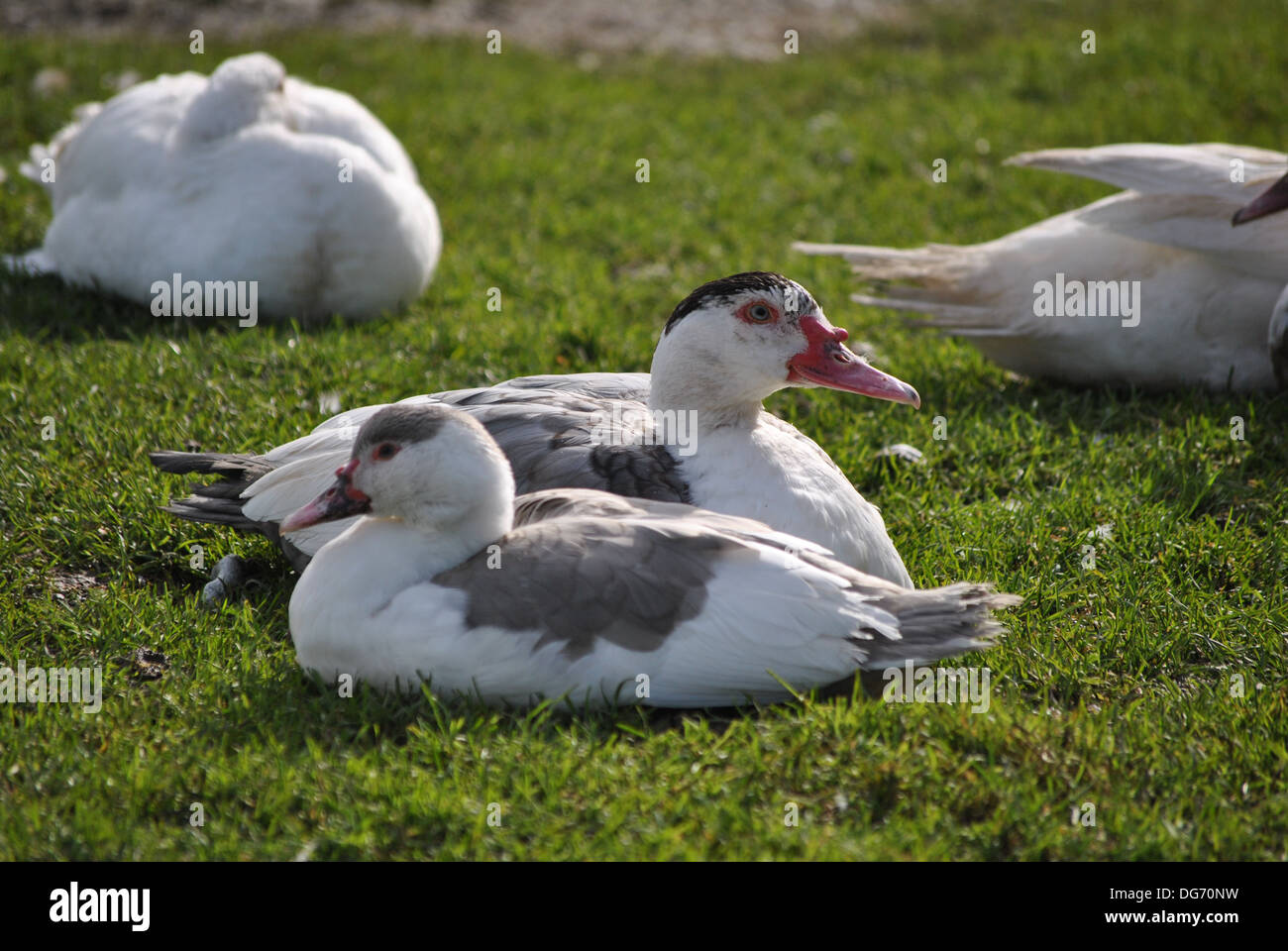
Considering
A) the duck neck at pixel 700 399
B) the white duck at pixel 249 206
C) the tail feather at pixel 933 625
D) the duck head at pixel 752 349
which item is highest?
the white duck at pixel 249 206

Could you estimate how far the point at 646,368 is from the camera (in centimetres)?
634

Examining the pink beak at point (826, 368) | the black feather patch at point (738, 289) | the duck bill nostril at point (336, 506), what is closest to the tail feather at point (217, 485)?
the duck bill nostril at point (336, 506)

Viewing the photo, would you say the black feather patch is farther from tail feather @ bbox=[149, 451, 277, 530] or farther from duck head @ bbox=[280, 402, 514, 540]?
tail feather @ bbox=[149, 451, 277, 530]

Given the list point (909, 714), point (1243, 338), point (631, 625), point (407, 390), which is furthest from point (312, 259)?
point (1243, 338)

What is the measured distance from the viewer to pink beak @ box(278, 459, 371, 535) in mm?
3754

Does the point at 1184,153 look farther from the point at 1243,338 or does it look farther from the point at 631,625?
the point at 631,625

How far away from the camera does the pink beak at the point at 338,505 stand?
148 inches

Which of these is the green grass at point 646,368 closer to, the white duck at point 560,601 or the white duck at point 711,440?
the white duck at point 560,601

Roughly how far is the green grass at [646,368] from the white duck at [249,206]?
243mm

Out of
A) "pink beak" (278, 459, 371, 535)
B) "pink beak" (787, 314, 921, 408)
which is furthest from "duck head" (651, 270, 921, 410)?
"pink beak" (278, 459, 371, 535)

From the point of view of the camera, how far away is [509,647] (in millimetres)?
3562

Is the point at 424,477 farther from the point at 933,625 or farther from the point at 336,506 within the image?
the point at 933,625

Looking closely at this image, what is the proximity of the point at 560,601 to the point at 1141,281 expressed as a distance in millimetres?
3943

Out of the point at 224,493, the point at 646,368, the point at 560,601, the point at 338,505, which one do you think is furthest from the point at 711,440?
the point at 646,368
